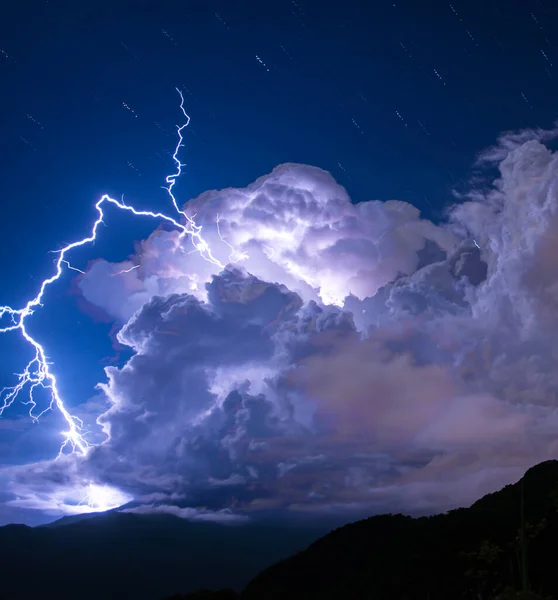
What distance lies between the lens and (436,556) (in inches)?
2185

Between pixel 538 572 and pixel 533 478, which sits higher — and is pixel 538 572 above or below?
below

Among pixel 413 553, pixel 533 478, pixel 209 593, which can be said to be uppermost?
pixel 533 478

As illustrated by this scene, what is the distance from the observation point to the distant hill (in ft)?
101

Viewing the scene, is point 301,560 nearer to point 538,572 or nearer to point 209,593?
point 209,593

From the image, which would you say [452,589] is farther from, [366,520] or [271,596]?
[366,520]

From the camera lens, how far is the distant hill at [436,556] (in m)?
30.8

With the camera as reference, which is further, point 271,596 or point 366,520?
point 366,520

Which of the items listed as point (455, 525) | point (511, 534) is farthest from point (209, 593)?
point (511, 534)

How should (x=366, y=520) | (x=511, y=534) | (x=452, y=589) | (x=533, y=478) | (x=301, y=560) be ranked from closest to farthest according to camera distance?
(x=452, y=589), (x=511, y=534), (x=533, y=478), (x=301, y=560), (x=366, y=520)

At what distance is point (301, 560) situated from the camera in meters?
103

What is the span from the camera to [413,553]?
203 feet

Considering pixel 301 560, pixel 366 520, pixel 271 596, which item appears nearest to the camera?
pixel 271 596

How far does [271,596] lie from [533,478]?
4332 centimetres

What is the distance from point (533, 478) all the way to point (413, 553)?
19.8 meters
